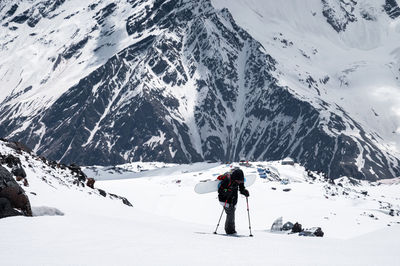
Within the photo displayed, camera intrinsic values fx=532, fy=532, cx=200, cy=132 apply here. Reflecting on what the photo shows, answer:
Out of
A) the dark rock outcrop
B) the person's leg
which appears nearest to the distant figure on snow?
the person's leg

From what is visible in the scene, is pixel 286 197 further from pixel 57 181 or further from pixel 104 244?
pixel 104 244

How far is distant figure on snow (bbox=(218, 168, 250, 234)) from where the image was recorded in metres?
21.1

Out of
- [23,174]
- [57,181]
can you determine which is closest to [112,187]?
[57,181]

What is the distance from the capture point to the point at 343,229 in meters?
77.8

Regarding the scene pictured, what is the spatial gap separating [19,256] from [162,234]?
6290 mm

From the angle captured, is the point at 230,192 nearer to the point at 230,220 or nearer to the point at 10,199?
the point at 230,220

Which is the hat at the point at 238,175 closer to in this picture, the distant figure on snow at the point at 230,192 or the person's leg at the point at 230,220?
the distant figure on snow at the point at 230,192

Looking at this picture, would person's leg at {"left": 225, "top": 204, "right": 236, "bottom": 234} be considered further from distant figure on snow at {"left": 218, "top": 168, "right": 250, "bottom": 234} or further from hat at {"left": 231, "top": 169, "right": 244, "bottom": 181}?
hat at {"left": 231, "top": 169, "right": 244, "bottom": 181}

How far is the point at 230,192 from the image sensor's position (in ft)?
69.5

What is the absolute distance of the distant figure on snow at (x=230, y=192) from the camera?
21.1 m

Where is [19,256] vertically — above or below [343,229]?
above

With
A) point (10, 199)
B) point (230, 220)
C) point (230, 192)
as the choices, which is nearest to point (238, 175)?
point (230, 192)

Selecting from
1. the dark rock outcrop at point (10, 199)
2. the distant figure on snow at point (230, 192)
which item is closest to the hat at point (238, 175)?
the distant figure on snow at point (230, 192)

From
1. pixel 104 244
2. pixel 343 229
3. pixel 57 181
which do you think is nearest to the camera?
pixel 104 244
